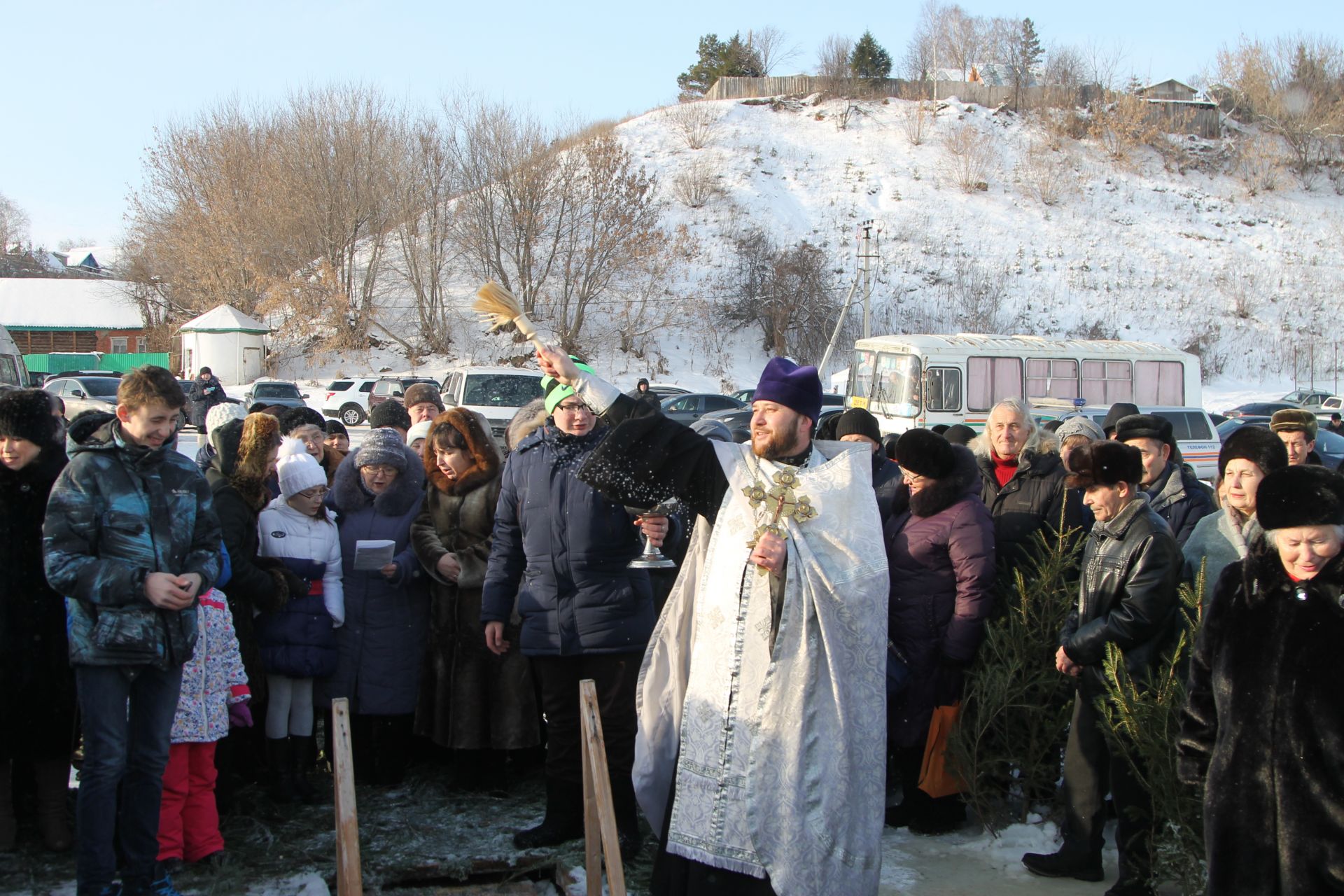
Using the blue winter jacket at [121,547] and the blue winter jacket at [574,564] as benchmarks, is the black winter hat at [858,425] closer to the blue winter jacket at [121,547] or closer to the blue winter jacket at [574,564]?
the blue winter jacket at [574,564]

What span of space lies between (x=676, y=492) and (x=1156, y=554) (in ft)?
6.12

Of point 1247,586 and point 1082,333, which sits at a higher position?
point 1082,333

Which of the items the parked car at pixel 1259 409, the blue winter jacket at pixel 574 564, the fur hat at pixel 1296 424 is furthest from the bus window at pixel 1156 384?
the blue winter jacket at pixel 574 564

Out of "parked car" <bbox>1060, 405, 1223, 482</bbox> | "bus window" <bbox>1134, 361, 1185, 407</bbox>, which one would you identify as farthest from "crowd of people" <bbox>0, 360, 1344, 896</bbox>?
"bus window" <bbox>1134, 361, 1185, 407</bbox>

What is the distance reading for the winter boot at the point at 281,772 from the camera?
4906 millimetres

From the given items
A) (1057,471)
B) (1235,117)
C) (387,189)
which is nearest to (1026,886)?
(1057,471)

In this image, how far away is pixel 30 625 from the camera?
4105 mm

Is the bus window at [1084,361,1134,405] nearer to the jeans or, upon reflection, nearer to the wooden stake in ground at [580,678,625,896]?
the wooden stake in ground at [580,678,625,896]

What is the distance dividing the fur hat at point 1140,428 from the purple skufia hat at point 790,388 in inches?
114

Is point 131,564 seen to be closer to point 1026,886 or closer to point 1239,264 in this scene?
point 1026,886

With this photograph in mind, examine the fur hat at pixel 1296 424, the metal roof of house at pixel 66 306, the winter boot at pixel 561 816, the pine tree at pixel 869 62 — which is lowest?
the winter boot at pixel 561 816

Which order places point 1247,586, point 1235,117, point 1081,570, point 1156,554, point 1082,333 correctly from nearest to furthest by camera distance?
point 1247,586 → point 1156,554 → point 1081,570 → point 1082,333 → point 1235,117

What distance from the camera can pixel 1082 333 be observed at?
43.6 m

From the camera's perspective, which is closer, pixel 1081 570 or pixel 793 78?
pixel 1081 570
